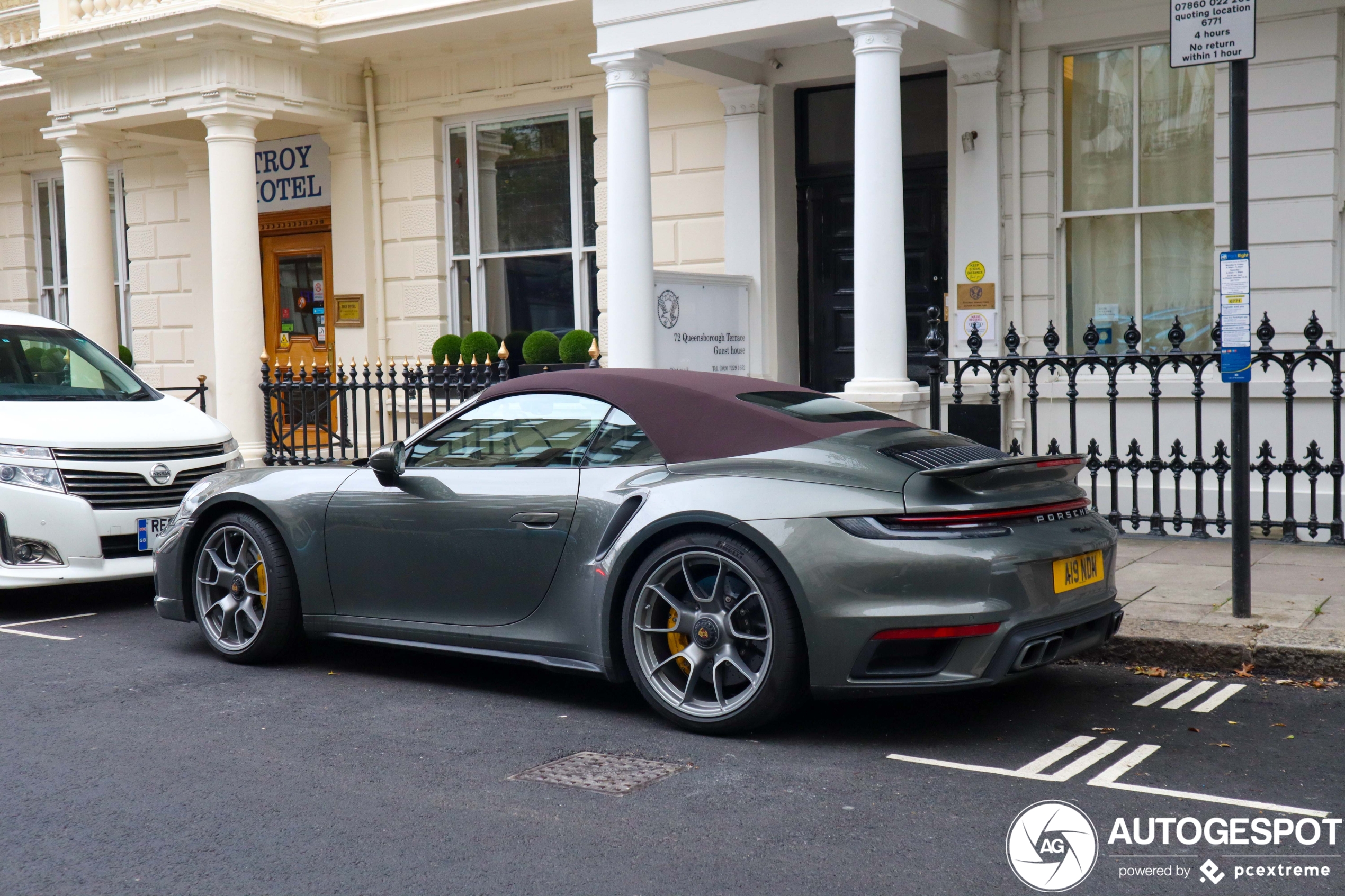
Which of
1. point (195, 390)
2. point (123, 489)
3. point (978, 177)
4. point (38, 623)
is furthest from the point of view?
point (195, 390)

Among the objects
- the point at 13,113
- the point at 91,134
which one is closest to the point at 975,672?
the point at 91,134

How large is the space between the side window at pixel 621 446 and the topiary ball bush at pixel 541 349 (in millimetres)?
7301

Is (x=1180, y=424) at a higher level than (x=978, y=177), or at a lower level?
lower

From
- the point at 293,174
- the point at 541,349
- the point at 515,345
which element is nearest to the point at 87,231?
the point at 293,174

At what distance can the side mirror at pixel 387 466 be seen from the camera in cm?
555

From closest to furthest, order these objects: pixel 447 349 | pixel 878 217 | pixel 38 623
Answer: pixel 38 623 < pixel 878 217 < pixel 447 349

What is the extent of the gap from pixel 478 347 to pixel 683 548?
8567mm

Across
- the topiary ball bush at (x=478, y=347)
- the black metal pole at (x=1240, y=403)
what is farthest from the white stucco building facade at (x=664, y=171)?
the black metal pole at (x=1240, y=403)

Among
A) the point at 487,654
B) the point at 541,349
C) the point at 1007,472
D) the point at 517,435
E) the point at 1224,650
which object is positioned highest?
the point at 541,349

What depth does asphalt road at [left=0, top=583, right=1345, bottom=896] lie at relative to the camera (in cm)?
350

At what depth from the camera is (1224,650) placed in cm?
568

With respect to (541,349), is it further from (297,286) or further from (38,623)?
(38,623)

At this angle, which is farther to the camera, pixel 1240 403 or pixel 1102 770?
pixel 1240 403

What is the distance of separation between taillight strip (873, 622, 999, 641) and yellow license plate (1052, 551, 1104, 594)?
40 centimetres
